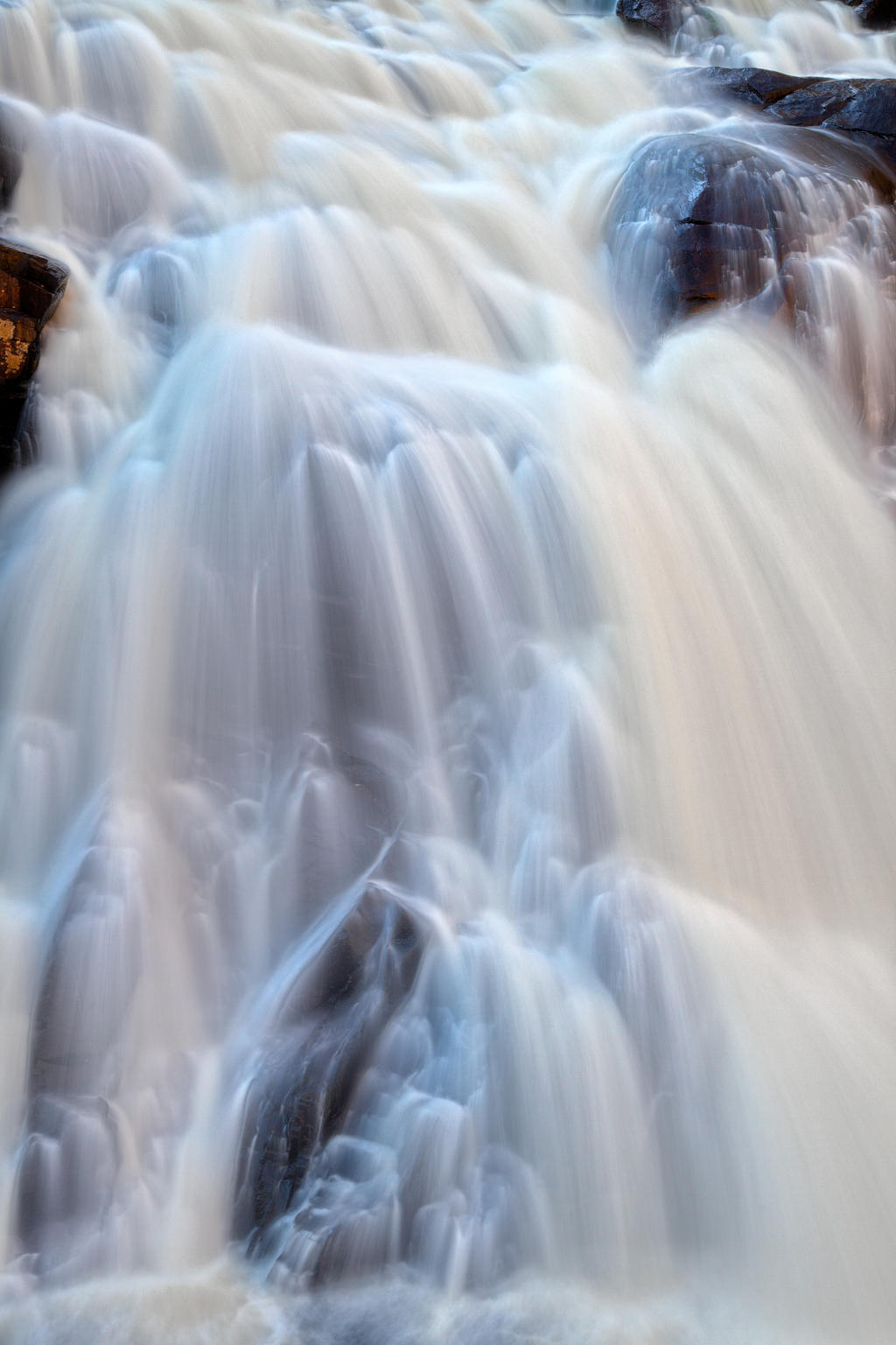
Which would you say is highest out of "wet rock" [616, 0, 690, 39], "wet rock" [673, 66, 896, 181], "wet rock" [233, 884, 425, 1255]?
"wet rock" [616, 0, 690, 39]

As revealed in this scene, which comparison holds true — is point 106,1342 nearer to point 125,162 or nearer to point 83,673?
point 83,673

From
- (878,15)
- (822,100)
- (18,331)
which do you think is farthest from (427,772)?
(878,15)

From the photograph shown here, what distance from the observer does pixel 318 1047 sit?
289 centimetres

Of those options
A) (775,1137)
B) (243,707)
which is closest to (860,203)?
(243,707)

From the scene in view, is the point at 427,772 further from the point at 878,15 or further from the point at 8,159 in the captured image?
the point at 878,15

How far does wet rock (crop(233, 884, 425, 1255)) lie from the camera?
2.75 m

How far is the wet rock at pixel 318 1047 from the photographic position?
2.75 metres

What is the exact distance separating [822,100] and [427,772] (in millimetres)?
6292

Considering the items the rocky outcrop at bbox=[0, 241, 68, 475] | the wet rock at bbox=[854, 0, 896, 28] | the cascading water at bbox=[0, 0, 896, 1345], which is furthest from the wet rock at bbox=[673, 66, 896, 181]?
the rocky outcrop at bbox=[0, 241, 68, 475]

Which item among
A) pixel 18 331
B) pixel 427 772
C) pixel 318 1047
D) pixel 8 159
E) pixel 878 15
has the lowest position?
pixel 318 1047

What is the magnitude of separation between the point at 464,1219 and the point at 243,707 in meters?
1.62

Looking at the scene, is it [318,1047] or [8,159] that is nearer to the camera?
[318,1047]

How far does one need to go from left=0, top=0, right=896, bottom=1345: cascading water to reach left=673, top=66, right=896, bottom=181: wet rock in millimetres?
1349

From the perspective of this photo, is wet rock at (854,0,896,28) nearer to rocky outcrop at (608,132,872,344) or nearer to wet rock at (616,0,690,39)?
wet rock at (616,0,690,39)
